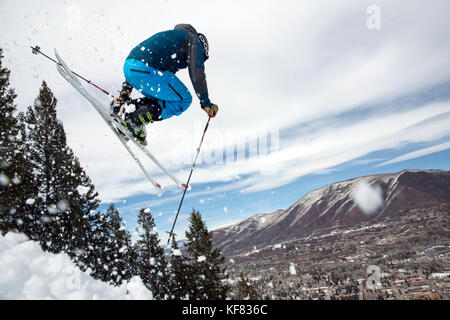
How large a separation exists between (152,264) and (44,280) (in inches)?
777

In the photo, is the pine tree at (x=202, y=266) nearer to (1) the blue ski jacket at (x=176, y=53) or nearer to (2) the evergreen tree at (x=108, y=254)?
(2) the evergreen tree at (x=108, y=254)

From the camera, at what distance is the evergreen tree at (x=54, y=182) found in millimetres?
14627

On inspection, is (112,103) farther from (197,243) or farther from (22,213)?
(197,243)

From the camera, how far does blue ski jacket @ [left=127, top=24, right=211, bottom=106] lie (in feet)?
10.6

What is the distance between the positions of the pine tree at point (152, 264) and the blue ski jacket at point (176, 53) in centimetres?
1939

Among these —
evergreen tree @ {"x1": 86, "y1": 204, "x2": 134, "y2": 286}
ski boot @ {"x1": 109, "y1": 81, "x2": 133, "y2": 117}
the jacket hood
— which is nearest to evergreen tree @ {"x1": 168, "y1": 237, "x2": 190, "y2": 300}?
evergreen tree @ {"x1": 86, "y1": 204, "x2": 134, "y2": 286}

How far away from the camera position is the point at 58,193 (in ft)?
50.1

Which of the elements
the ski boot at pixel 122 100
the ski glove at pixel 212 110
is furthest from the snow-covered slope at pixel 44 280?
the ski glove at pixel 212 110

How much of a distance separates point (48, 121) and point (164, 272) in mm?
14111

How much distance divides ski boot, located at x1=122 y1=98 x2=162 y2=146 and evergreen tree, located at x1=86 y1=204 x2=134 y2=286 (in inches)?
657

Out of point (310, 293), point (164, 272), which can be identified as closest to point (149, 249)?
point (164, 272)

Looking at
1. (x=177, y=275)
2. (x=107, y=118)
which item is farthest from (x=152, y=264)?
(x=107, y=118)

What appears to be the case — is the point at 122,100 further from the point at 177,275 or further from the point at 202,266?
the point at 177,275

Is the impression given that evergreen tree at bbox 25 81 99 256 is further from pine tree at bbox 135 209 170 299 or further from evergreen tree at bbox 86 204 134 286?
pine tree at bbox 135 209 170 299
